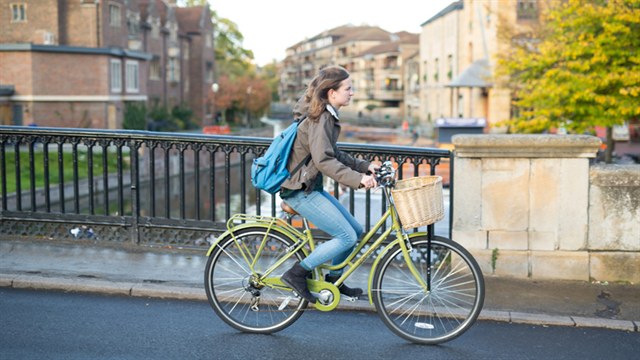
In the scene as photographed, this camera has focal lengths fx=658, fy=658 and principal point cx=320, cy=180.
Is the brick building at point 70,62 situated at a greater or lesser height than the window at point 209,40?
lesser

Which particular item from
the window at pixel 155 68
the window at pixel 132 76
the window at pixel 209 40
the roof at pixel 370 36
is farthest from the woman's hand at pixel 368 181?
the roof at pixel 370 36

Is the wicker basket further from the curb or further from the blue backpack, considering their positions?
the curb

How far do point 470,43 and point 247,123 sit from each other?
33.6 meters

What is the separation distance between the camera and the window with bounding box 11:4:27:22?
45291 mm

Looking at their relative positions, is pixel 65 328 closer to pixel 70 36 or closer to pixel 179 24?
pixel 70 36

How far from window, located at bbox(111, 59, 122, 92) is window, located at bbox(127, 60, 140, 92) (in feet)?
4.55

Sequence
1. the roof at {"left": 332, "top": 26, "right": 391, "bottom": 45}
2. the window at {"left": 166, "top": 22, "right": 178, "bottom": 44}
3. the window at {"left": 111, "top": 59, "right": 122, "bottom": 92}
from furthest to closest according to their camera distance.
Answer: the roof at {"left": 332, "top": 26, "right": 391, "bottom": 45}
the window at {"left": 166, "top": 22, "right": 178, "bottom": 44}
the window at {"left": 111, "top": 59, "right": 122, "bottom": 92}

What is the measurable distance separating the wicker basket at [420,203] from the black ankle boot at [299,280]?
0.81 m

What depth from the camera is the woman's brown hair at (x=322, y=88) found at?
4176mm

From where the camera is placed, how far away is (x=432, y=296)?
184 inches

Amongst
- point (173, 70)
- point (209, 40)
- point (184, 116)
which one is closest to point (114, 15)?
point (184, 116)

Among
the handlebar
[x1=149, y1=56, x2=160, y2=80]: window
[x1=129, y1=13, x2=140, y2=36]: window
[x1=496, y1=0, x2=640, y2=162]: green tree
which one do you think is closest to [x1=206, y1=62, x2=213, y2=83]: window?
[x1=149, y1=56, x2=160, y2=80]: window

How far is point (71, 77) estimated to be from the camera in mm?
43969

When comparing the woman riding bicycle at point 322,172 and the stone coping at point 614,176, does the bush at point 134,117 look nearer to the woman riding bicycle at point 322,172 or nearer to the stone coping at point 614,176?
the stone coping at point 614,176
